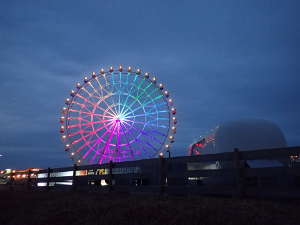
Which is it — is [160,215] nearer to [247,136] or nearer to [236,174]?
[236,174]

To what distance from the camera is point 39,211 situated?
20.5ft

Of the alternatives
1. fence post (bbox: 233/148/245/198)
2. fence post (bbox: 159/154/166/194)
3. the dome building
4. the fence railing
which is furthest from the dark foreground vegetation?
the dome building

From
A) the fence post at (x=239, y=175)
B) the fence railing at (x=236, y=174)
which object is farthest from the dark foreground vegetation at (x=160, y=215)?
the fence post at (x=239, y=175)

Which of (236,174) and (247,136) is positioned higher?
(247,136)

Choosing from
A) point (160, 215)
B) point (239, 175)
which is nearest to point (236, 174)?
point (239, 175)

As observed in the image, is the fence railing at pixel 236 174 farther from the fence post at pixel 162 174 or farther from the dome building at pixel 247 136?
the dome building at pixel 247 136

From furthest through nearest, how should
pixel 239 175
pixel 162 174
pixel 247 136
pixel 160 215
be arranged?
pixel 247 136
pixel 162 174
pixel 239 175
pixel 160 215

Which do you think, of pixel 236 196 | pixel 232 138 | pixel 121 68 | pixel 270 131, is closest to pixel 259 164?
pixel 232 138

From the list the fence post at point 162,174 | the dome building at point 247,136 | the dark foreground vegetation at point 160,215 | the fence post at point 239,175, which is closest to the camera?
the dark foreground vegetation at point 160,215

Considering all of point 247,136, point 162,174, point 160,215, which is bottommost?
point 160,215

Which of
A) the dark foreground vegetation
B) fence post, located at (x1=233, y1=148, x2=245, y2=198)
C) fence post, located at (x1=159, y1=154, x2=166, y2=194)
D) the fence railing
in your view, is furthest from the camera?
fence post, located at (x1=159, y1=154, x2=166, y2=194)

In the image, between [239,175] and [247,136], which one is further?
[247,136]

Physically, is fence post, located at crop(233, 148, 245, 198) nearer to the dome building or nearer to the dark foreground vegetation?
the dark foreground vegetation

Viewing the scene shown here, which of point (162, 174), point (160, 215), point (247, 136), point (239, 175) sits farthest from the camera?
point (247, 136)
